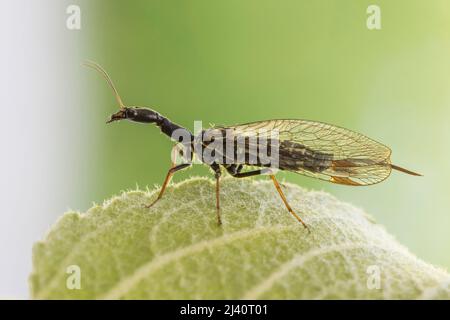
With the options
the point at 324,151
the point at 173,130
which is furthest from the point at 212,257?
the point at 173,130

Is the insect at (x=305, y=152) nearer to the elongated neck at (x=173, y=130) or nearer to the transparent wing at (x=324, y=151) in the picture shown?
the transparent wing at (x=324, y=151)

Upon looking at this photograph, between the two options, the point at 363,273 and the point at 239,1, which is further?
the point at 239,1

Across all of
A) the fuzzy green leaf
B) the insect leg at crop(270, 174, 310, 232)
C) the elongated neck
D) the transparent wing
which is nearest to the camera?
the fuzzy green leaf

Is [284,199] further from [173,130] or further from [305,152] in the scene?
[173,130]

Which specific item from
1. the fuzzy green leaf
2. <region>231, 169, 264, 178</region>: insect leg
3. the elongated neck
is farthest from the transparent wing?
the fuzzy green leaf

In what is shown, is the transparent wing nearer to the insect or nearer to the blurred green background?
the insect

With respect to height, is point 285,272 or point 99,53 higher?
point 99,53

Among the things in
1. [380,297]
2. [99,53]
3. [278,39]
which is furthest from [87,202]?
[380,297]
